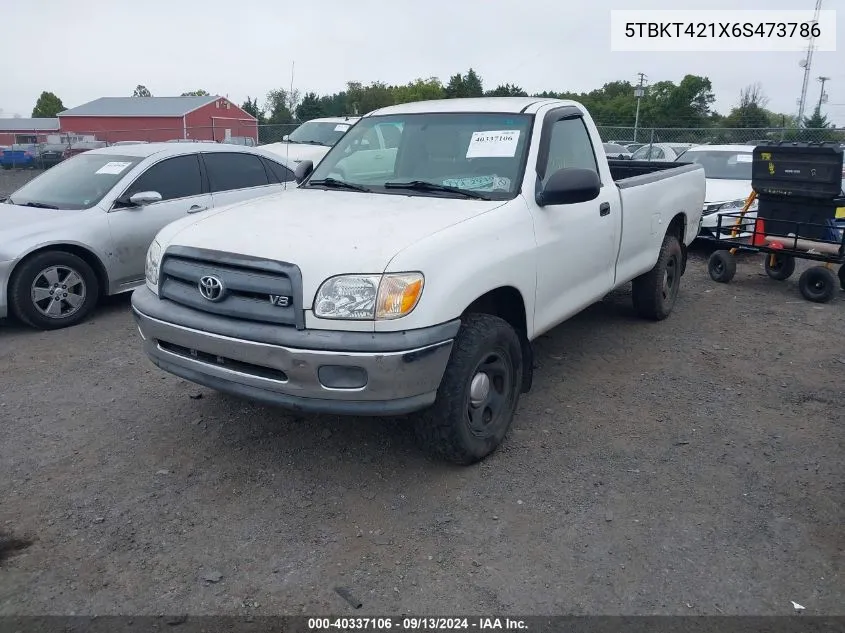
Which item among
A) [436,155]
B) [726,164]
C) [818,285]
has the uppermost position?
[436,155]

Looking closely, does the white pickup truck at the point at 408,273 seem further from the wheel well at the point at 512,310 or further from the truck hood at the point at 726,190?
the truck hood at the point at 726,190

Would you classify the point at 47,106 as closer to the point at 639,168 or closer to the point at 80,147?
the point at 80,147

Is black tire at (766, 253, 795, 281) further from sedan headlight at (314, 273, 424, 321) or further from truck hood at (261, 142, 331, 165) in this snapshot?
sedan headlight at (314, 273, 424, 321)

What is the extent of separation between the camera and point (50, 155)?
21.4m

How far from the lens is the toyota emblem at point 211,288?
3.52m

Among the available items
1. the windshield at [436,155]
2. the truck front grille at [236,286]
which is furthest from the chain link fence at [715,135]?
the truck front grille at [236,286]

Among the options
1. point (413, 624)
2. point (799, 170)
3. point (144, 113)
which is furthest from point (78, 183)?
point (144, 113)

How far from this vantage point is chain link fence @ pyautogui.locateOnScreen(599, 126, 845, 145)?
67.2 feet

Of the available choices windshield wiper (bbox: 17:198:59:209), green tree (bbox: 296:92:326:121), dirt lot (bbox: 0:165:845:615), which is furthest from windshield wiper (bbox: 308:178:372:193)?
green tree (bbox: 296:92:326:121)

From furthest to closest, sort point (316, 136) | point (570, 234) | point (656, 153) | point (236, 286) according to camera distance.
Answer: point (656, 153), point (316, 136), point (570, 234), point (236, 286)

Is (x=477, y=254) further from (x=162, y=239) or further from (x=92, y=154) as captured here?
(x=92, y=154)

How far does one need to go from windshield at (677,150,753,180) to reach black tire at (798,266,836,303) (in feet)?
12.8

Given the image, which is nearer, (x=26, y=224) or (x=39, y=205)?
(x=26, y=224)

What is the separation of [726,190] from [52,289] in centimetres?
906
